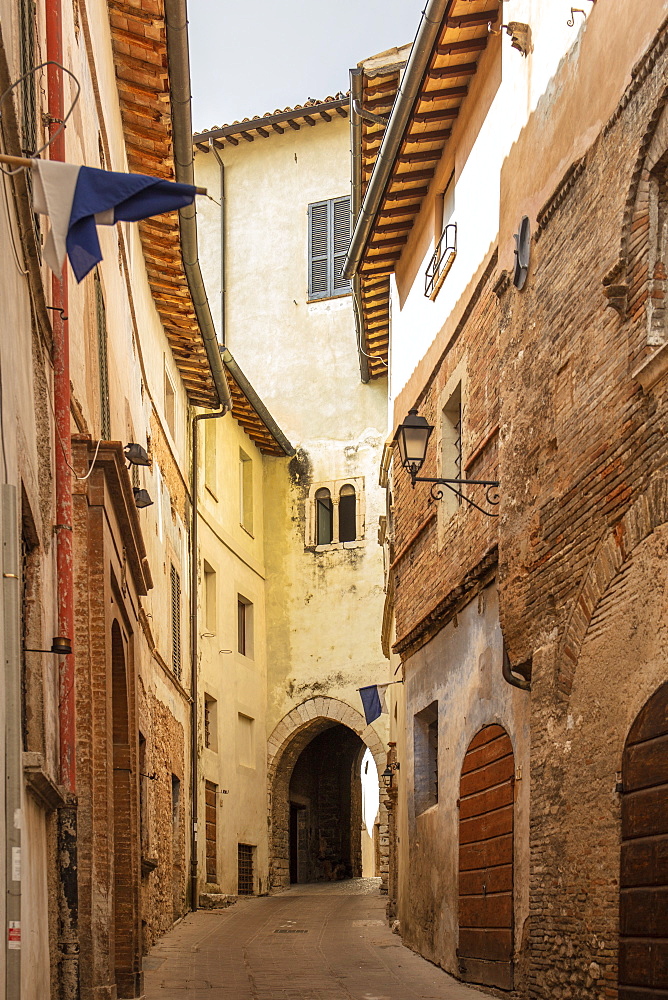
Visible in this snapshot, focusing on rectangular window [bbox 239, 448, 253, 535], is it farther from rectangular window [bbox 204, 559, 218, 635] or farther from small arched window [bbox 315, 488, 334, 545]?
rectangular window [bbox 204, 559, 218, 635]

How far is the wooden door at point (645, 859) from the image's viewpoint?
22.0ft

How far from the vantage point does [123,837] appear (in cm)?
1102

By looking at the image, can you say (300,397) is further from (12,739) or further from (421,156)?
(12,739)

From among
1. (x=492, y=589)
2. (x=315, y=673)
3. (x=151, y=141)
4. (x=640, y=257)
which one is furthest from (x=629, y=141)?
(x=315, y=673)

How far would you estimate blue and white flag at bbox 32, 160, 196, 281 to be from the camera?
15.4 feet

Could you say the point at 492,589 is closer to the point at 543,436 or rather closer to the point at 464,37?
the point at 543,436

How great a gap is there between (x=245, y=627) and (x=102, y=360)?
14822 mm

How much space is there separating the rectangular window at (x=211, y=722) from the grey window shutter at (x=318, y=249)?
8886 mm

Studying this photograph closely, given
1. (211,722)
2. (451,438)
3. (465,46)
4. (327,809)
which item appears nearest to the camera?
(465,46)

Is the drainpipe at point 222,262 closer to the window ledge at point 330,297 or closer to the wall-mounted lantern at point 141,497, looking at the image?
the window ledge at point 330,297

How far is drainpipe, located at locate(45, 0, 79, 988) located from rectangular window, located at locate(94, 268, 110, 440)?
3.31m

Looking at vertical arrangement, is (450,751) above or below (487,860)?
above

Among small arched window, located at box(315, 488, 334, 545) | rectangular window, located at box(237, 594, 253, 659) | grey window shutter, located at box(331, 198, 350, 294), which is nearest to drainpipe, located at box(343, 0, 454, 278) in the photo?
small arched window, located at box(315, 488, 334, 545)

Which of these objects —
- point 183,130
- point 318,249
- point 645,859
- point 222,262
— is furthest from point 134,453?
point 222,262
